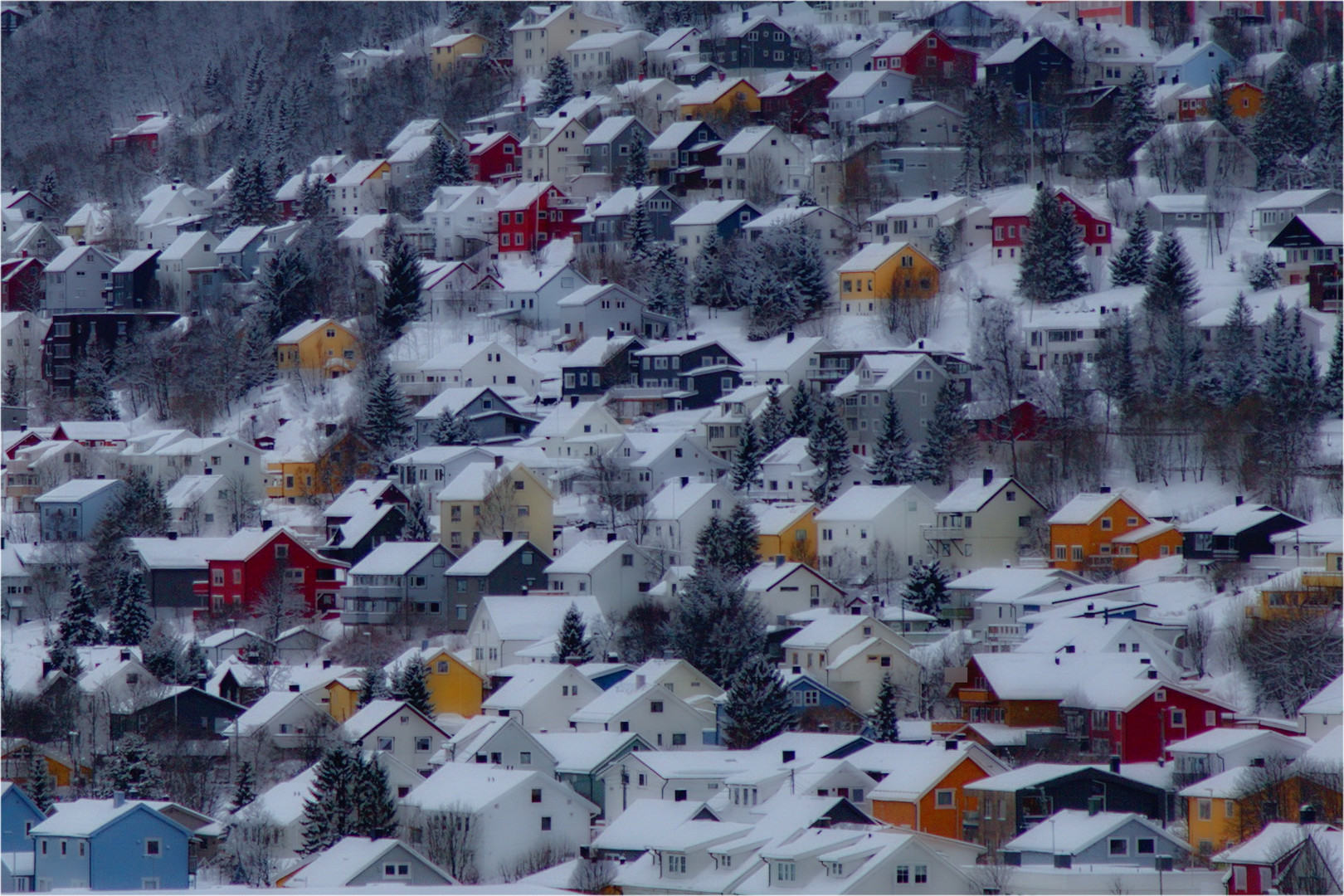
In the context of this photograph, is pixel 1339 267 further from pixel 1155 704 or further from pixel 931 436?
pixel 1155 704

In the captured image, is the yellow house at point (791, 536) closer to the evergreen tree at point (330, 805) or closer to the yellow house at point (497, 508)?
the yellow house at point (497, 508)

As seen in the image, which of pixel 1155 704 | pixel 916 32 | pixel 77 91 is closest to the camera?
pixel 1155 704

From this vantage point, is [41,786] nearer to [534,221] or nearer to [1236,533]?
[1236,533]

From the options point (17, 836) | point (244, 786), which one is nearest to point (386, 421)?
point (244, 786)

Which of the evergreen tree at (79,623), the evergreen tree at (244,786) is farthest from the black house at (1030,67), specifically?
the evergreen tree at (244,786)

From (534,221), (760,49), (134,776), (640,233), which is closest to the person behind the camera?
(134,776)

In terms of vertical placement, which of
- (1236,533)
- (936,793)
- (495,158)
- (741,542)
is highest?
(495,158)

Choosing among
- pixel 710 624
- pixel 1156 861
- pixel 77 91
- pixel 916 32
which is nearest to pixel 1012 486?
pixel 710 624
